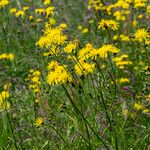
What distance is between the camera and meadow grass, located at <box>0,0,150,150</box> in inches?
117

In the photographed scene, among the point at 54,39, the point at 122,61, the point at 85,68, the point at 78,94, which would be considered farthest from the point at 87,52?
the point at 122,61

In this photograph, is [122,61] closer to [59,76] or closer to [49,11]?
[49,11]

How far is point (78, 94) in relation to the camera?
333 centimetres

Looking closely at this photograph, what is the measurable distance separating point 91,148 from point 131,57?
2.56 metres

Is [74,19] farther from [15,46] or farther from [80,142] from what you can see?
[80,142]

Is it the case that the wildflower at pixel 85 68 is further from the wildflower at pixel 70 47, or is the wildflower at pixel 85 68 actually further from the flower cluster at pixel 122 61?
the flower cluster at pixel 122 61

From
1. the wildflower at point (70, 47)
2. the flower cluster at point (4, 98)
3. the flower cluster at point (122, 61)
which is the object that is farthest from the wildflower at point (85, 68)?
the flower cluster at point (122, 61)

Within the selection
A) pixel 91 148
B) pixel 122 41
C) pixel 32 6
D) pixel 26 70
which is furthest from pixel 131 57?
pixel 32 6

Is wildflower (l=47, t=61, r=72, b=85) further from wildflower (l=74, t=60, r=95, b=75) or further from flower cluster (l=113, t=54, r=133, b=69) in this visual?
flower cluster (l=113, t=54, r=133, b=69)

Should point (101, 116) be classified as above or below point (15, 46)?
above

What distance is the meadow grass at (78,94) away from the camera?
9.72 ft

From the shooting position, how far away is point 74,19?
25.2 feet

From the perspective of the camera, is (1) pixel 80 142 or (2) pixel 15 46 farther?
(2) pixel 15 46

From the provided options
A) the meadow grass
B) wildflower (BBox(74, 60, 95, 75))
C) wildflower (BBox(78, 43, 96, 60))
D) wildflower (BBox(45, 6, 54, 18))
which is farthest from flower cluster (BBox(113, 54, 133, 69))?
wildflower (BBox(78, 43, 96, 60))
